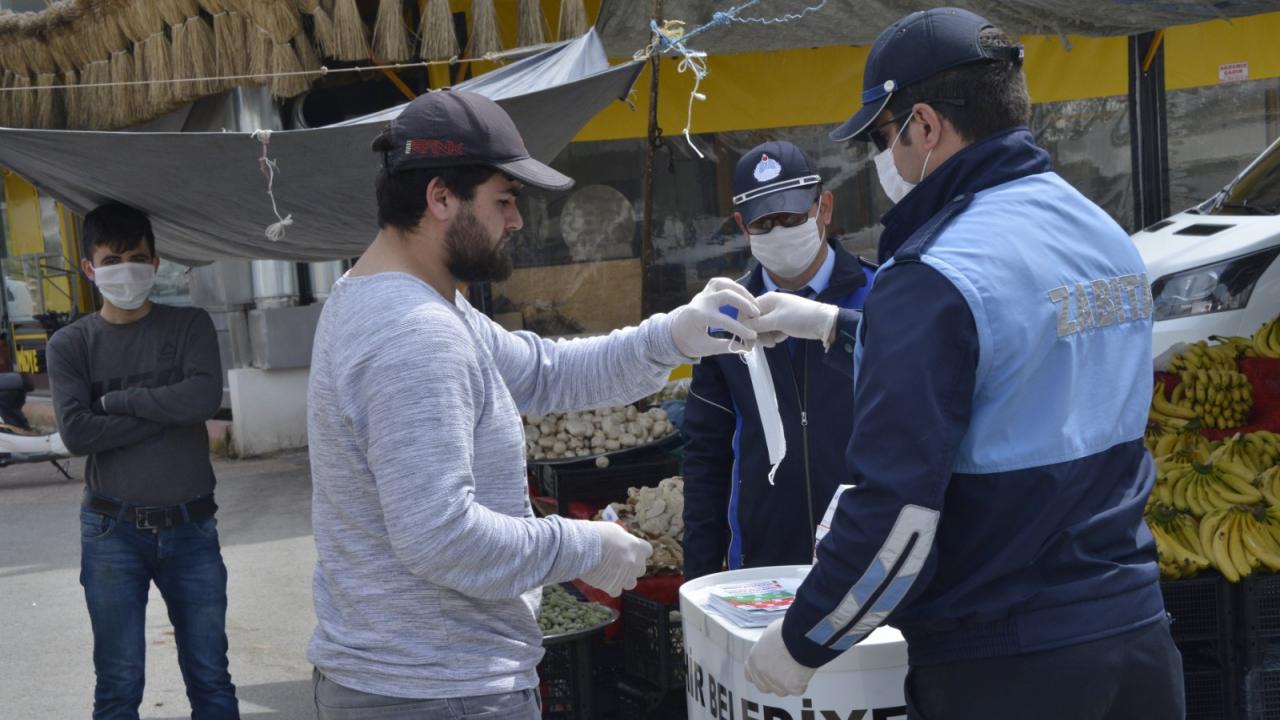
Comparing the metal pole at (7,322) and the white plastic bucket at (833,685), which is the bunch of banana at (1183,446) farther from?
the metal pole at (7,322)

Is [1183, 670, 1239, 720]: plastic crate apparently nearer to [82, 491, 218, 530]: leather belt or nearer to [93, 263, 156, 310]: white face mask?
[82, 491, 218, 530]: leather belt

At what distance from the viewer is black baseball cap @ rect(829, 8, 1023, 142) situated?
2246 millimetres

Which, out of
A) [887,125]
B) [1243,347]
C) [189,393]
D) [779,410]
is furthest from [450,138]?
[1243,347]

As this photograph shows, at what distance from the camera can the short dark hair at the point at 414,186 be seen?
231 centimetres

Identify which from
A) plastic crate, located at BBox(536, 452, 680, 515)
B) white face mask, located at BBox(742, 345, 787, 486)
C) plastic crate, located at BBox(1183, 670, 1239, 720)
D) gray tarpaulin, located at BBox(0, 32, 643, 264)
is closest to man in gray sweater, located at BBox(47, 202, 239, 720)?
gray tarpaulin, located at BBox(0, 32, 643, 264)

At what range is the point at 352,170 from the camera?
5.36 m

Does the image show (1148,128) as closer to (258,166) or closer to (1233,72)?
(1233,72)

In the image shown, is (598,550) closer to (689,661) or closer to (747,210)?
(689,661)

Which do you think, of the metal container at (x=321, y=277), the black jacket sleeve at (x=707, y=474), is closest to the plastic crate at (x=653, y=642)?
the black jacket sleeve at (x=707, y=474)

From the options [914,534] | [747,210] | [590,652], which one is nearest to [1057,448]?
[914,534]

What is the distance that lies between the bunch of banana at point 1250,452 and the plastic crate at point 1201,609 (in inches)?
33.5

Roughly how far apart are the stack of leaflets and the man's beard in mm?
855

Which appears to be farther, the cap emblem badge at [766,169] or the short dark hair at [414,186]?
the cap emblem badge at [766,169]

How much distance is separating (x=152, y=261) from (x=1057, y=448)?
3904mm
